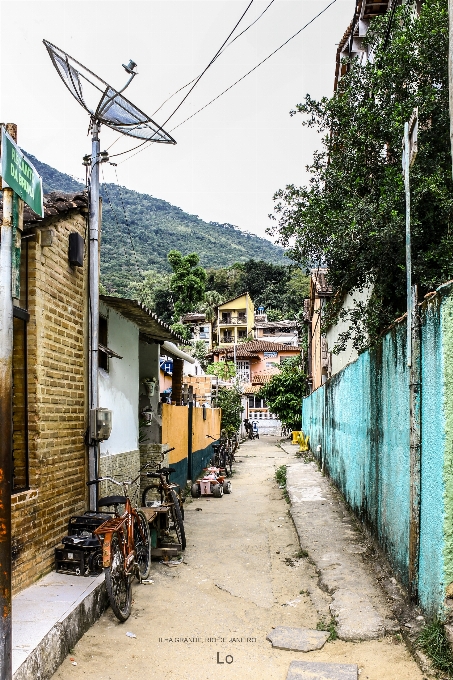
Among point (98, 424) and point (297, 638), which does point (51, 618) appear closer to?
point (297, 638)

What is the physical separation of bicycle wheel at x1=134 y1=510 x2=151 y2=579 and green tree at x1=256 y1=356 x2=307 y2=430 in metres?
26.9

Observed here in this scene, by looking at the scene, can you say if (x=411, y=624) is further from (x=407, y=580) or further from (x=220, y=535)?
(x=220, y=535)

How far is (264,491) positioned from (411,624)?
33.0 ft

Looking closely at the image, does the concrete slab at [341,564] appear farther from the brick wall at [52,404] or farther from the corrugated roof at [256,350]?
the corrugated roof at [256,350]

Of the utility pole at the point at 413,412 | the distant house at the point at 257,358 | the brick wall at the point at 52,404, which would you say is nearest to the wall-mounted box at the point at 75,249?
the brick wall at the point at 52,404

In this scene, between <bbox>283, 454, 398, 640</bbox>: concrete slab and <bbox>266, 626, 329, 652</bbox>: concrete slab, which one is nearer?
<bbox>266, 626, 329, 652</bbox>: concrete slab

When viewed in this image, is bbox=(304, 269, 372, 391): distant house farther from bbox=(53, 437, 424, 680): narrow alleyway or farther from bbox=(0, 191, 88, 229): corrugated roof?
bbox=(0, 191, 88, 229): corrugated roof

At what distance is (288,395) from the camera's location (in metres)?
33.3

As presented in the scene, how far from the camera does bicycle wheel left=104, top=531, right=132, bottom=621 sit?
5.06m

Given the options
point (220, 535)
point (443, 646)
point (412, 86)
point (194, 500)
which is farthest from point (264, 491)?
point (443, 646)

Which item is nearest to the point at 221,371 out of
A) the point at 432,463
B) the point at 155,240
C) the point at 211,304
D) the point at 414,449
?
the point at 211,304

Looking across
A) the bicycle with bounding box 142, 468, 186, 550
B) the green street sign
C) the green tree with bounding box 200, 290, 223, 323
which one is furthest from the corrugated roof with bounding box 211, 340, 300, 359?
the green street sign

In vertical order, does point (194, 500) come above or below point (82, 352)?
below

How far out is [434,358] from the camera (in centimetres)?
436
